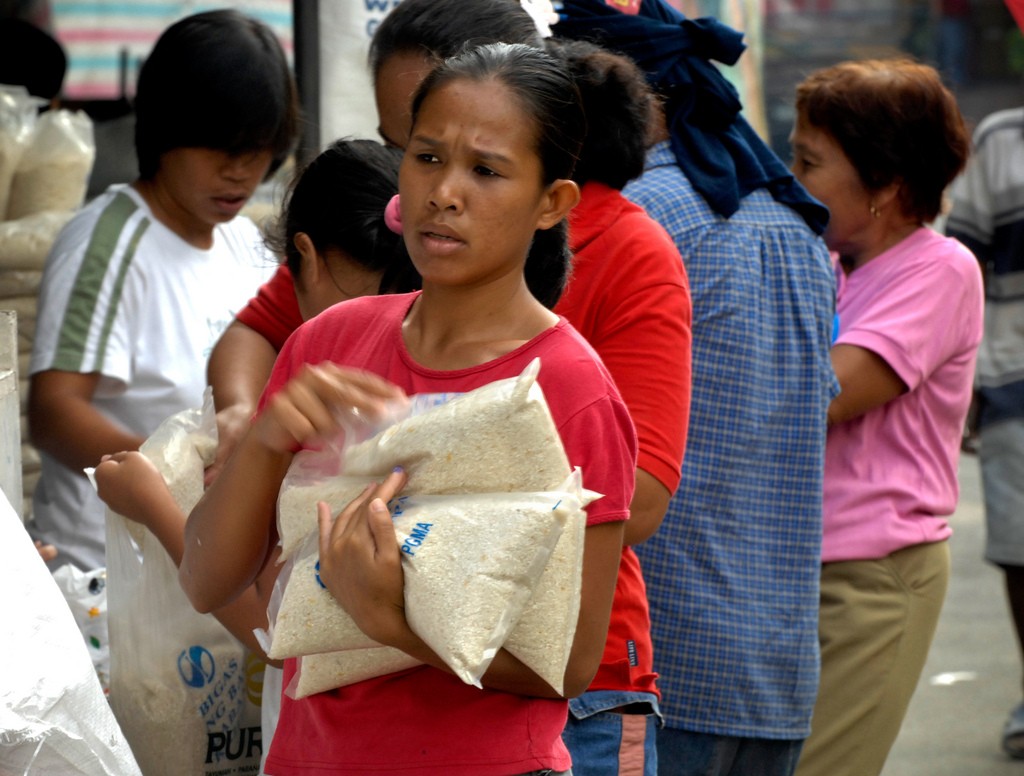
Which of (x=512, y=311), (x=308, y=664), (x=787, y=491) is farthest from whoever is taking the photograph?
(x=787, y=491)

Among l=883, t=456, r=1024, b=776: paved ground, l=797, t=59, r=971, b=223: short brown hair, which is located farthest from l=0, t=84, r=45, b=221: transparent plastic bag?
l=883, t=456, r=1024, b=776: paved ground

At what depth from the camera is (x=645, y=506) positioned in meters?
1.91

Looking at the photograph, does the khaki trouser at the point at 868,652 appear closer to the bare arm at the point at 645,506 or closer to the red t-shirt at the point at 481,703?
the bare arm at the point at 645,506

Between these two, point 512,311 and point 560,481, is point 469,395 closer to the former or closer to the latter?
point 560,481

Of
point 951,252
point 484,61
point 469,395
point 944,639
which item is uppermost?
point 484,61

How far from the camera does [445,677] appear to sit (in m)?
1.59

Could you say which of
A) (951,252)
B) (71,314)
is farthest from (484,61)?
(951,252)

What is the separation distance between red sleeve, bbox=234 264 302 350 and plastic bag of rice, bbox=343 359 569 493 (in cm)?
100

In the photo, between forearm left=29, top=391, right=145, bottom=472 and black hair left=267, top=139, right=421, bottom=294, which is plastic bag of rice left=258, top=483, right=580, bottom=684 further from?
forearm left=29, top=391, right=145, bottom=472

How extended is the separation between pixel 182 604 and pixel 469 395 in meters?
0.93

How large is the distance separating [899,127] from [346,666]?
2006 mm

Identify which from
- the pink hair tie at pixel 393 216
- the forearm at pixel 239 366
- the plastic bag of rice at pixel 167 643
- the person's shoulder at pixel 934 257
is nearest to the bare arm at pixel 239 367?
the forearm at pixel 239 366

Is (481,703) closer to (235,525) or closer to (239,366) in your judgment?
(235,525)

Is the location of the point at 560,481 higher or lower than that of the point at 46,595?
higher
